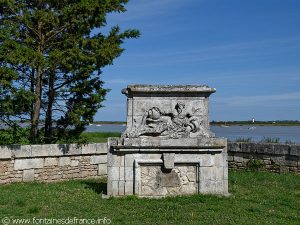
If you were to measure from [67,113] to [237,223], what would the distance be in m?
8.00

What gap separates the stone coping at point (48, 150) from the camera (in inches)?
423

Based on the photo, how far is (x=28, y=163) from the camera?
36.6ft

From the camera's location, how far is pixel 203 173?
9008 mm

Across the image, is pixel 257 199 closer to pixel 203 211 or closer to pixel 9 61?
pixel 203 211

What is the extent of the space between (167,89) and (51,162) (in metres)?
4.48

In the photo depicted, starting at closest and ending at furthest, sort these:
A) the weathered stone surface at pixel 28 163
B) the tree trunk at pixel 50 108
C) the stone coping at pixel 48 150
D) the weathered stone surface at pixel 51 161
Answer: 1. the stone coping at pixel 48 150
2. the weathered stone surface at pixel 28 163
3. the weathered stone surface at pixel 51 161
4. the tree trunk at pixel 50 108

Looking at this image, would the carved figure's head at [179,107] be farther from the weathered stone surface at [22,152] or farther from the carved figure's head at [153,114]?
the weathered stone surface at [22,152]

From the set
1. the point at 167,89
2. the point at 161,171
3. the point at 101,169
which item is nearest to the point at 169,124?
the point at 167,89

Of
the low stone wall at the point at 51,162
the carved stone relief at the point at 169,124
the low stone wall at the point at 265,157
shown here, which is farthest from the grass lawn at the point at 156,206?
the low stone wall at the point at 265,157

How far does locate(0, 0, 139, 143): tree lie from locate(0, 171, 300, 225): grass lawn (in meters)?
2.93

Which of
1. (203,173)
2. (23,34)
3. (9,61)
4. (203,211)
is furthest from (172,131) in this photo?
(23,34)

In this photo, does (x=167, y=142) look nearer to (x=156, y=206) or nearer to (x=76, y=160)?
(x=156, y=206)

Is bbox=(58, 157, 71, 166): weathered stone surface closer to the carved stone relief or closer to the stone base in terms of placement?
the stone base

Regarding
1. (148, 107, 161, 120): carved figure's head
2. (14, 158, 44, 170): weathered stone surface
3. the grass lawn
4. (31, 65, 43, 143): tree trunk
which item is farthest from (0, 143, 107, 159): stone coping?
(148, 107, 161, 120): carved figure's head
